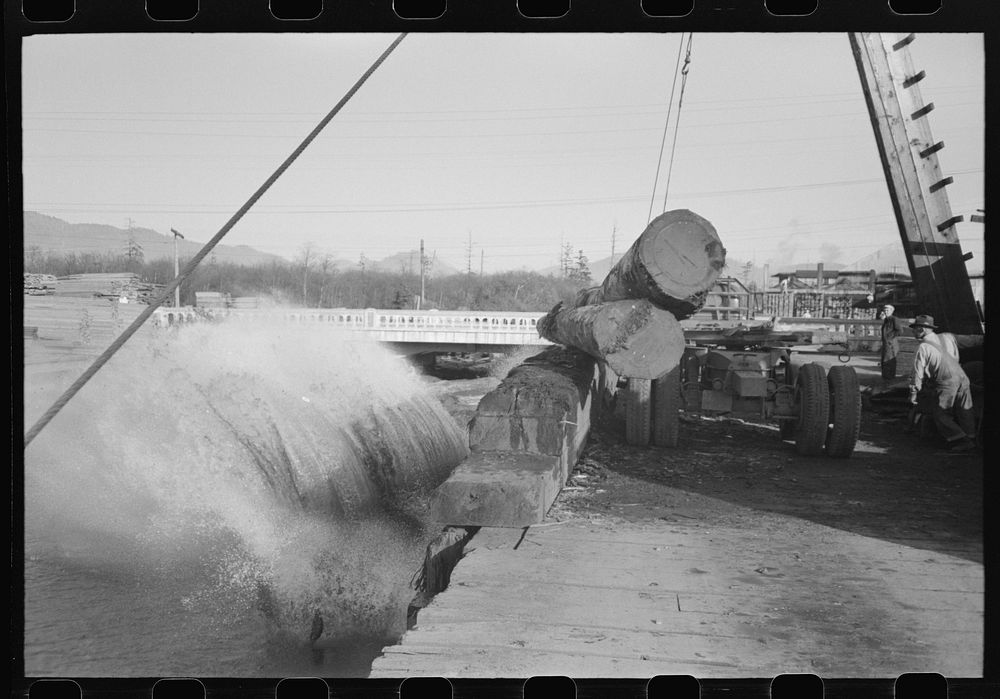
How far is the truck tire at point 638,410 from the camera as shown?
8.09m

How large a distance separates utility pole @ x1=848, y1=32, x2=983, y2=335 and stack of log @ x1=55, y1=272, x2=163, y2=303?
7.80 metres

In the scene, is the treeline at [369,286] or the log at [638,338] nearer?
the log at [638,338]

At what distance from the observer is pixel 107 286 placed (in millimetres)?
9789

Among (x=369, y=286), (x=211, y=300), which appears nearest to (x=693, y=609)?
(x=211, y=300)

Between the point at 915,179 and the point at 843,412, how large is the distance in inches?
118

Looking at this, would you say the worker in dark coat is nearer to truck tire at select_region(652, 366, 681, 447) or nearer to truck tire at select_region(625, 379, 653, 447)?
truck tire at select_region(652, 366, 681, 447)

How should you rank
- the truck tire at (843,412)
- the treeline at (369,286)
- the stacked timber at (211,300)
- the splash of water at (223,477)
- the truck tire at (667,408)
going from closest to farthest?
the splash of water at (223,477)
the truck tire at (843,412)
the truck tire at (667,408)
the stacked timber at (211,300)
the treeline at (369,286)

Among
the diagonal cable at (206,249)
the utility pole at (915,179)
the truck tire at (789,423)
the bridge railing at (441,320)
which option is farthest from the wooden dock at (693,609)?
the bridge railing at (441,320)

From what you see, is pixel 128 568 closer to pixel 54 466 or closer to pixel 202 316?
pixel 54 466

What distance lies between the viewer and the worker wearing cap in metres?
7.84

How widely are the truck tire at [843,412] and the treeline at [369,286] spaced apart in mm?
7197

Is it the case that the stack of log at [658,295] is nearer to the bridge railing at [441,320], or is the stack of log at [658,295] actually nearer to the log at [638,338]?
the log at [638,338]

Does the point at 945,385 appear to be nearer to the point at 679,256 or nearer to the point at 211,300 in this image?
the point at 679,256

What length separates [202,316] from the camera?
1224cm
